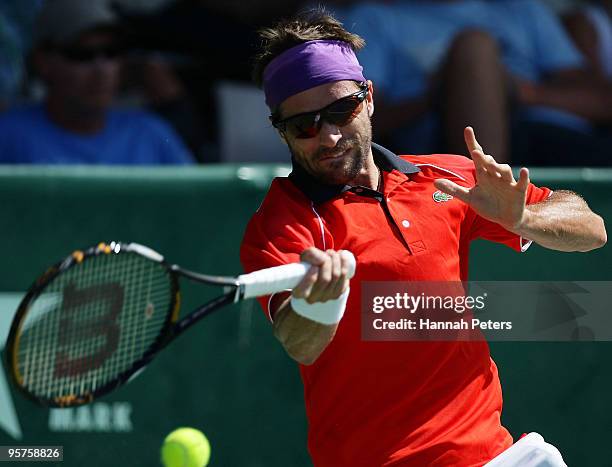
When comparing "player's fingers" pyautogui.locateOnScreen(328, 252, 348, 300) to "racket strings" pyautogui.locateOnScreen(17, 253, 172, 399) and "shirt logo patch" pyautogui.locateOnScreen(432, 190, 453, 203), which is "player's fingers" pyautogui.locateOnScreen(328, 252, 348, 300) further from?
"shirt logo patch" pyautogui.locateOnScreen(432, 190, 453, 203)

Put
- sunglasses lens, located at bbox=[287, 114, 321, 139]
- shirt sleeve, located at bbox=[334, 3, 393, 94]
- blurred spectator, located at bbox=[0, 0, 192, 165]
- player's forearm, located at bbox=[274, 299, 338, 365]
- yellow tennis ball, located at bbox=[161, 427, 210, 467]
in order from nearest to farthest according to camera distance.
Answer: player's forearm, located at bbox=[274, 299, 338, 365] → sunglasses lens, located at bbox=[287, 114, 321, 139] → yellow tennis ball, located at bbox=[161, 427, 210, 467] → blurred spectator, located at bbox=[0, 0, 192, 165] → shirt sleeve, located at bbox=[334, 3, 393, 94]

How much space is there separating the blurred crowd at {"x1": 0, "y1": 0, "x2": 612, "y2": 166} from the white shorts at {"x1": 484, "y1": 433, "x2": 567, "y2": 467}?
275 cm

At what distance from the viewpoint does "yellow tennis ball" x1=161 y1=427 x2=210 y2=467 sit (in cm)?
426

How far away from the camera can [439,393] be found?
3.24 m

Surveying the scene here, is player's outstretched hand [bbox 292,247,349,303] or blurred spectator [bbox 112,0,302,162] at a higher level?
blurred spectator [bbox 112,0,302,162]

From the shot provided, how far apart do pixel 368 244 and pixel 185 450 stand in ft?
Result: 4.72

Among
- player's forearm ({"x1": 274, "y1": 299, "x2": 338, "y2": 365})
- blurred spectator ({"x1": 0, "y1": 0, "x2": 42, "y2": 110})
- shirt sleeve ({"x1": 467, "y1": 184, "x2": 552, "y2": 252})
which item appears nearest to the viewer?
player's forearm ({"x1": 274, "y1": 299, "x2": 338, "y2": 365})

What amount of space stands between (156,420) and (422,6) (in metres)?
3.03

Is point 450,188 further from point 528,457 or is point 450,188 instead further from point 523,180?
point 528,457

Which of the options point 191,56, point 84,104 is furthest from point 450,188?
point 191,56

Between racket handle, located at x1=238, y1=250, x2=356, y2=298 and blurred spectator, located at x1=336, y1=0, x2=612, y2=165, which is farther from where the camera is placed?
blurred spectator, located at x1=336, y1=0, x2=612, y2=165

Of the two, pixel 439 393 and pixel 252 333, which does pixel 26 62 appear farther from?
pixel 439 393

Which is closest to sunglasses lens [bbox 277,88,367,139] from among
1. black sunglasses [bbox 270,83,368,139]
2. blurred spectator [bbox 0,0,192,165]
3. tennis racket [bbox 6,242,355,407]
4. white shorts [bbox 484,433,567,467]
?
black sunglasses [bbox 270,83,368,139]

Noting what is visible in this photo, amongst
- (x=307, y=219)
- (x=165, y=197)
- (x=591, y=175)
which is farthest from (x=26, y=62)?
(x=307, y=219)
